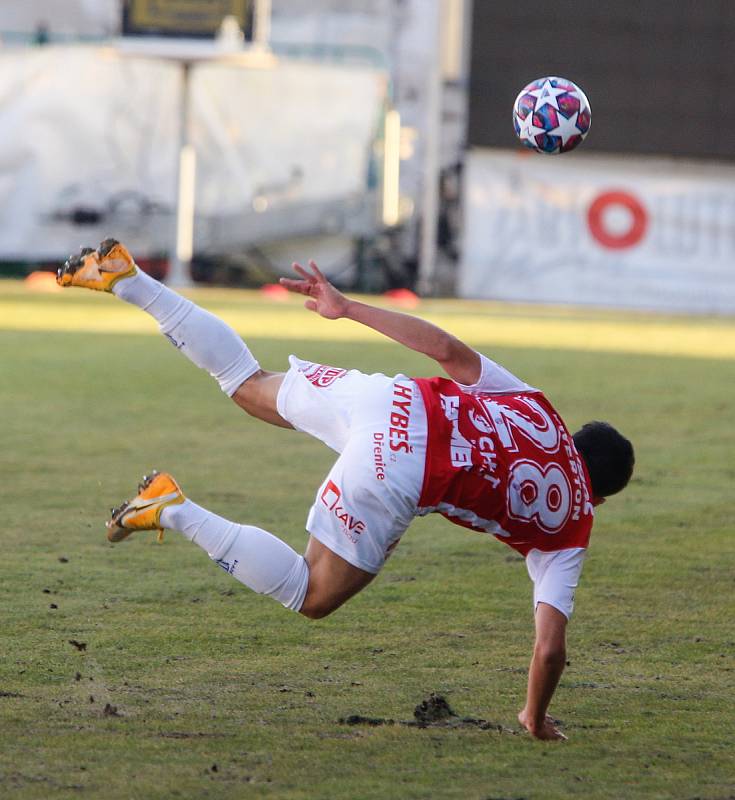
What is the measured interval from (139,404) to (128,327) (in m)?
7.54

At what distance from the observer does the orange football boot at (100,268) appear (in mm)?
5320

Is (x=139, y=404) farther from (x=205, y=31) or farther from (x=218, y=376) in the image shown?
(x=205, y=31)

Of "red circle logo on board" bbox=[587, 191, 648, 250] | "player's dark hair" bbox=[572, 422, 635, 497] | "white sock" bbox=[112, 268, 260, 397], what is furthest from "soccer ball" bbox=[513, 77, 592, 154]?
"red circle logo on board" bbox=[587, 191, 648, 250]

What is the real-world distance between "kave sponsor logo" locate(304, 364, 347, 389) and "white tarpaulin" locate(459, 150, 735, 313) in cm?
2450

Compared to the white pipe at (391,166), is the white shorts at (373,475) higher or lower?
higher

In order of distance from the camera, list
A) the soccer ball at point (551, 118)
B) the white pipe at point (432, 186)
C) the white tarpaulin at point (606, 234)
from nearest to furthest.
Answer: the soccer ball at point (551, 118) → the white tarpaulin at point (606, 234) → the white pipe at point (432, 186)

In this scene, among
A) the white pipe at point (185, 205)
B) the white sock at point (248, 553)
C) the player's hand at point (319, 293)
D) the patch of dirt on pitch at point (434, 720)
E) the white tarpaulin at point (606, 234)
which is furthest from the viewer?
the white pipe at point (185, 205)

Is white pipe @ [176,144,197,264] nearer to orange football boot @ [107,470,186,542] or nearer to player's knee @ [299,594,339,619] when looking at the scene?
orange football boot @ [107,470,186,542]

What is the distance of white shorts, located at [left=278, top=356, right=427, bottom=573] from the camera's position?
15.4 ft

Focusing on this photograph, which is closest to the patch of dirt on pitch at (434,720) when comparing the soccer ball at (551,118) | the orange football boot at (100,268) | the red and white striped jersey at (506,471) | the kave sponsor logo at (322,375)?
the red and white striped jersey at (506,471)

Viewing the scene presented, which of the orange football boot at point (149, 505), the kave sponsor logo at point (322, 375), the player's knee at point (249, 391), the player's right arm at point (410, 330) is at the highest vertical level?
the player's right arm at point (410, 330)

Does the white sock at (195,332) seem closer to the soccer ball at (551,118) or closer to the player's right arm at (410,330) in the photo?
the player's right arm at (410,330)

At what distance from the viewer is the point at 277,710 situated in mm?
4695

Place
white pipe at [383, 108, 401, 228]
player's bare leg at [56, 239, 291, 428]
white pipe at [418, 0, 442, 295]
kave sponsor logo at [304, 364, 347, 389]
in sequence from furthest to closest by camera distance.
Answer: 1. white pipe at [383, 108, 401, 228]
2. white pipe at [418, 0, 442, 295]
3. player's bare leg at [56, 239, 291, 428]
4. kave sponsor logo at [304, 364, 347, 389]
